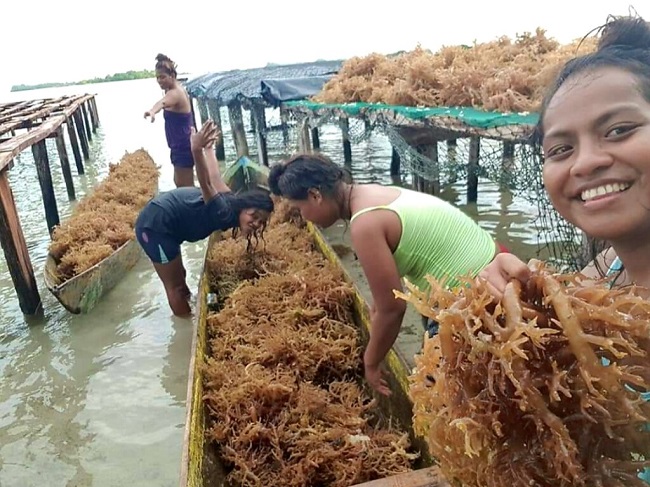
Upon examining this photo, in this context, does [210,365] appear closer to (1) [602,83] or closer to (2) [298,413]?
(2) [298,413]

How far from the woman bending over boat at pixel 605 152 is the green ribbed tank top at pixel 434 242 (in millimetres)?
1408

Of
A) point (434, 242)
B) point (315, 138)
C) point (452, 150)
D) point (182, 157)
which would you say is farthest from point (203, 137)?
point (315, 138)

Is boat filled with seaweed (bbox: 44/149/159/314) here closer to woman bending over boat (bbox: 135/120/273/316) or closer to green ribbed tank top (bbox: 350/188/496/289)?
woman bending over boat (bbox: 135/120/273/316)

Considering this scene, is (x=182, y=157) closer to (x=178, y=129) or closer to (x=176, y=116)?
(x=178, y=129)

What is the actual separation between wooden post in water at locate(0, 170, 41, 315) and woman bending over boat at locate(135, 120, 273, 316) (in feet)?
6.57

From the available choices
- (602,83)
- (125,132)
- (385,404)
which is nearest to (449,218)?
(385,404)

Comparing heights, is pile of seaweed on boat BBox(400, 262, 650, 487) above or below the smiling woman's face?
below

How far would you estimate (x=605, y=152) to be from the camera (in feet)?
4.04

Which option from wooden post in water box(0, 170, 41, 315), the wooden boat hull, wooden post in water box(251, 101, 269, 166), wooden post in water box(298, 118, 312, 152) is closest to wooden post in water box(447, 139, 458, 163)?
wooden post in water box(298, 118, 312, 152)

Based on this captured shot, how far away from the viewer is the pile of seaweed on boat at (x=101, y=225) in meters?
6.96

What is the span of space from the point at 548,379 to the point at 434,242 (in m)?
1.83

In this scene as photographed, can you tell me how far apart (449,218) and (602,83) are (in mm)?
1678

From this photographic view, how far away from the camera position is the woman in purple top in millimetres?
8516

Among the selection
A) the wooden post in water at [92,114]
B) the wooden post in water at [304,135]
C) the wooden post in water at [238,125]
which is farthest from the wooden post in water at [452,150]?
the wooden post in water at [92,114]
